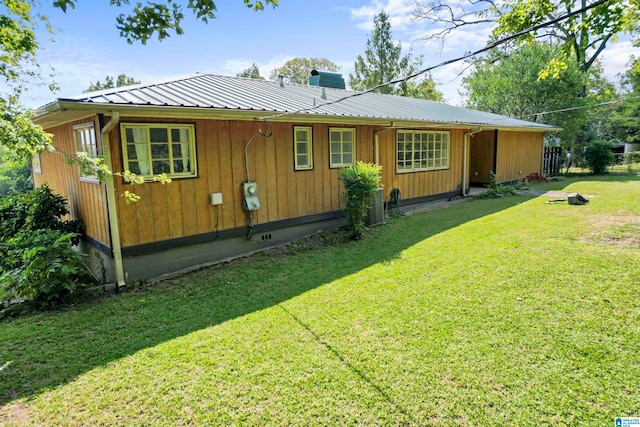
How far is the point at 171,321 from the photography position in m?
4.06

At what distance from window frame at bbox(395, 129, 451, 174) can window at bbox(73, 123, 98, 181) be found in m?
6.79

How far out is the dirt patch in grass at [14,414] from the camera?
8.20ft

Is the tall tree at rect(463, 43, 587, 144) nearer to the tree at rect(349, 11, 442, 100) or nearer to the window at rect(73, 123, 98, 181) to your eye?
the tree at rect(349, 11, 442, 100)

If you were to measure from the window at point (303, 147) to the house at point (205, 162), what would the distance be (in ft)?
Answer: 0.08

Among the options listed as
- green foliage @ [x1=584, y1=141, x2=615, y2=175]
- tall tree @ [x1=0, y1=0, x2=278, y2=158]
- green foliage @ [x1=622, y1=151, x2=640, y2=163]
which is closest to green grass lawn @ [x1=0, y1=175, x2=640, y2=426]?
tall tree @ [x1=0, y1=0, x2=278, y2=158]

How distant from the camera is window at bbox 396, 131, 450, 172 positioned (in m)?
9.78

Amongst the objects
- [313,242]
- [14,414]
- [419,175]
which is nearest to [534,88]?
[419,175]

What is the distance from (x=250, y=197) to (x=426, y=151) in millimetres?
6089

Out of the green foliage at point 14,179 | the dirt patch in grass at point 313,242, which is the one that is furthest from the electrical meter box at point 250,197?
the green foliage at point 14,179

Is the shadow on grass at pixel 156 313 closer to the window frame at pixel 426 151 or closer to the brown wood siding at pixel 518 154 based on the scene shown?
the window frame at pixel 426 151

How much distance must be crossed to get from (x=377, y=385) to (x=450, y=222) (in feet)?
20.0

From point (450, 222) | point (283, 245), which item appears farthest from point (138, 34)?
point (450, 222)

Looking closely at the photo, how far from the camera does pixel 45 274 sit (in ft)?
15.0

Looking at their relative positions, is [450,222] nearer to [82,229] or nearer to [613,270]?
[613,270]
